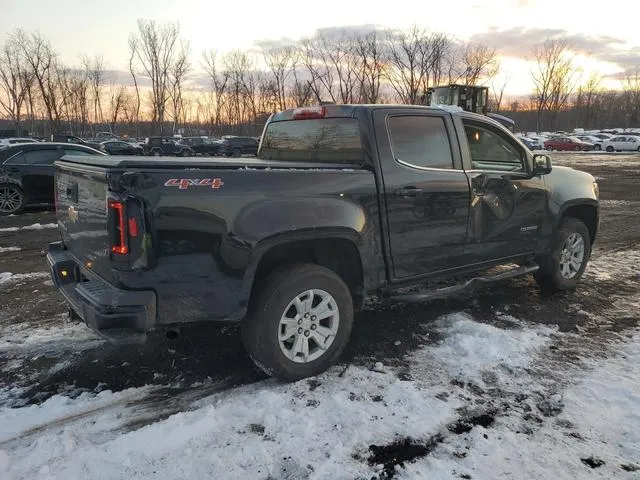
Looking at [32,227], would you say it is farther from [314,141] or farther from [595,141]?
[595,141]

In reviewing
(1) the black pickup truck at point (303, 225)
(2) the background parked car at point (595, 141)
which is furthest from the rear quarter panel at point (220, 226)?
(2) the background parked car at point (595, 141)

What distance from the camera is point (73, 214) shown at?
3658 millimetres

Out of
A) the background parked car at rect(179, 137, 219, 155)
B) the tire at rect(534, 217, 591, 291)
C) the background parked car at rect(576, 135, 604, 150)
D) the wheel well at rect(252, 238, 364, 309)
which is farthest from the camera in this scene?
the background parked car at rect(576, 135, 604, 150)

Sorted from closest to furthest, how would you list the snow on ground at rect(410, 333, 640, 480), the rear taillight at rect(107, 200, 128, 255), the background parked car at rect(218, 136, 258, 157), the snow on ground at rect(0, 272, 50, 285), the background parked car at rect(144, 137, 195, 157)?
the snow on ground at rect(410, 333, 640, 480) → the rear taillight at rect(107, 200, 128, 255) → the snow on ground at rect(0, 272, 50, 285) → the background parked car at rect(144, 137, 195, 157) → the background parked car at rect(218, 136, 258, 157)

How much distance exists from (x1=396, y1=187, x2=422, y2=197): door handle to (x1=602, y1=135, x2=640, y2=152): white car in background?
5158cm

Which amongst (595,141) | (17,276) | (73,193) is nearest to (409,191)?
(73,193)

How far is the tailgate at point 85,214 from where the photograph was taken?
3.10 meters

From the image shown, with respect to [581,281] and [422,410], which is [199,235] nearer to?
[422,410]

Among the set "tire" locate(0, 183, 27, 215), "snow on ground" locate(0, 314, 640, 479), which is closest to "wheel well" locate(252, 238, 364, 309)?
"snow on ground" locate(0, 314, 640, 479)

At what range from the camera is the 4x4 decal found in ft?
9.62

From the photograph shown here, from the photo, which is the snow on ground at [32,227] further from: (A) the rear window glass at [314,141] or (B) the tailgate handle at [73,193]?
(B) the tailgate handle at [73,193]

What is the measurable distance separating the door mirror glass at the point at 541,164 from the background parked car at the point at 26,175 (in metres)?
8.97

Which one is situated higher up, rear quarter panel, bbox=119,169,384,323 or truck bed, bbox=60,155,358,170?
truck bed, bbox=60,155,358,170

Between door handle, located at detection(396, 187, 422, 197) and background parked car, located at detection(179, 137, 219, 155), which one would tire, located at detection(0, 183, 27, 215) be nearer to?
door handle, located at detection(396, 187, 422, 197)
